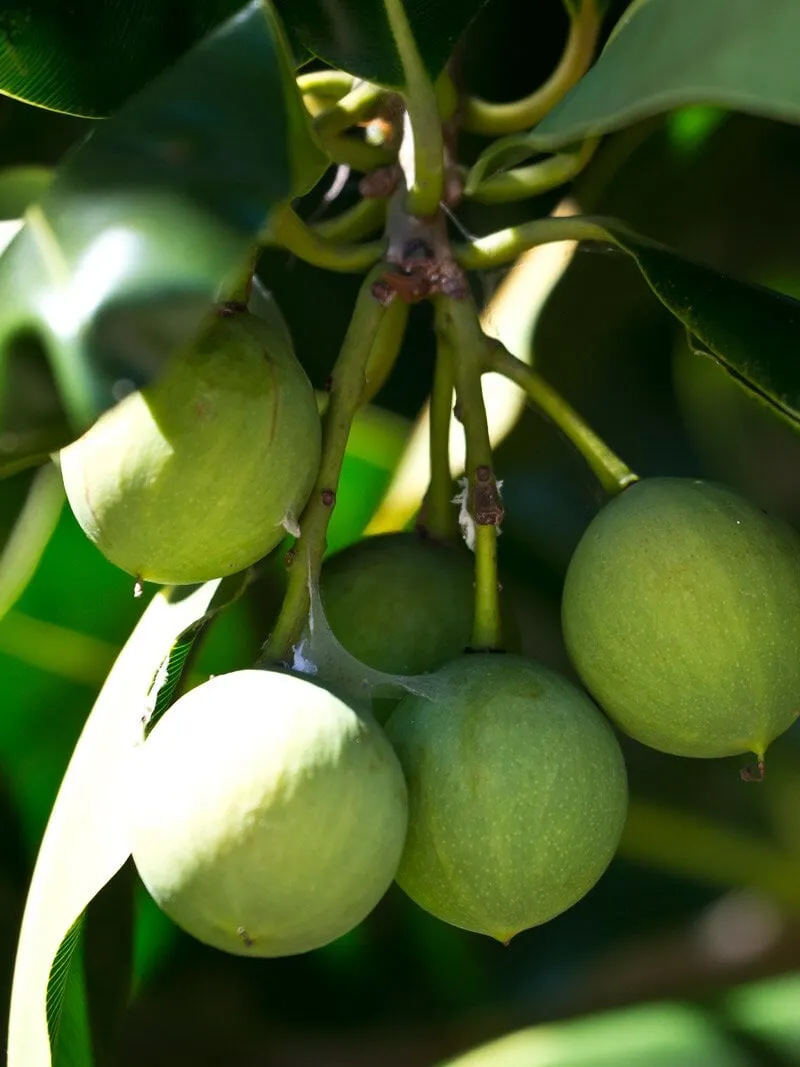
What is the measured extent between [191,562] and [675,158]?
26.1 inches

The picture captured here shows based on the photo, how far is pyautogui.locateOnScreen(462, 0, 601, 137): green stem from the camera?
971mm

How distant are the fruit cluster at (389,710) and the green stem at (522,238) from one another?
188 millimetres

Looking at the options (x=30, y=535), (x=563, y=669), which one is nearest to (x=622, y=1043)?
(x=563, y=669)

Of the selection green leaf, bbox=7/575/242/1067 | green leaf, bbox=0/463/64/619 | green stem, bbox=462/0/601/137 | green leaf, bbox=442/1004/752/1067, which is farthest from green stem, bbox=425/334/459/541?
green leaf, bbox=442/1004/752/1067

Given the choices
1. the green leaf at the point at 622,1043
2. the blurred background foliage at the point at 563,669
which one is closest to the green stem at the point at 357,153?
the blurred background foliage at the point at 563,669

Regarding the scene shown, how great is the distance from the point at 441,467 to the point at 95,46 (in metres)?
0.39

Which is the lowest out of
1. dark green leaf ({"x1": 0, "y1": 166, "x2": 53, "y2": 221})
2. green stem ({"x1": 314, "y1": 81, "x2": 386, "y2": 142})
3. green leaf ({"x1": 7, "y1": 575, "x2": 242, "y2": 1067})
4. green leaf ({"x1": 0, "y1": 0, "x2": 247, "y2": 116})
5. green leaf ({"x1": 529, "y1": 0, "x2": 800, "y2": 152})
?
green leaf ({"x1": 7, "y1": 575, "x2": 242, "y2": 1067})

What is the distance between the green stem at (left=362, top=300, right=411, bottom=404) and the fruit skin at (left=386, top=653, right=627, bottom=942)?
32cm

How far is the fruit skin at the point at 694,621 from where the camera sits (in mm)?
729

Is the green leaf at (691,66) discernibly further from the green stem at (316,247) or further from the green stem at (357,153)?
the green stem at (357,153)

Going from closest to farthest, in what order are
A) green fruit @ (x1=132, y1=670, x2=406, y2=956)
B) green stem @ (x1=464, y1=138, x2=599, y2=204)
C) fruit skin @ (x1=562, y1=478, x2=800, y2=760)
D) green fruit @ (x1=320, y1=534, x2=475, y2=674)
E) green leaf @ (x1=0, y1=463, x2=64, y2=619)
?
green fruit @ (x1=132, y1=670, x2=406, y2=956) → fruit skin @ (x1=562, y1=478, x2=800, y2=760) → green fruit @ (x1=320, y1=534, x2=475, y2=674) → green stem @ (x1=464, y1=138, x2=599, y2=204) → green leaf @ (x1=0, y1=463, x2=64, y2=619)

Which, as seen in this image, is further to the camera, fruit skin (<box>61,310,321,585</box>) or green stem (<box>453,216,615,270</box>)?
green stem (<box>453,216,615,270</box>)

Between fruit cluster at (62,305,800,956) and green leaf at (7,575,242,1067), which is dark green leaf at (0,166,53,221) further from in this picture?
green leaf at (7,575,242,1067)

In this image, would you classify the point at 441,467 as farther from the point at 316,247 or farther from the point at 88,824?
the point at 88,824
